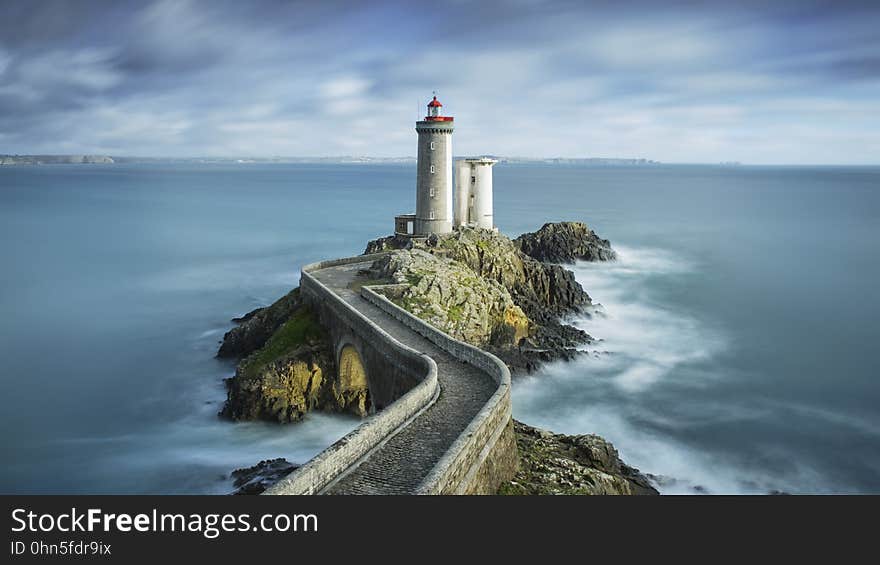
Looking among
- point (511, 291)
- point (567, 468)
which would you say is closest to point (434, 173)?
point (511, 291)

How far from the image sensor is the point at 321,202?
4449 inches

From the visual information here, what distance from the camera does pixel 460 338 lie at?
25.9m

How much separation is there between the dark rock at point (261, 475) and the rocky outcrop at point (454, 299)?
25.3 ft

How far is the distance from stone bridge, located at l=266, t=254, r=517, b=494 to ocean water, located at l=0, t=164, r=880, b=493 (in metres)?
4.35

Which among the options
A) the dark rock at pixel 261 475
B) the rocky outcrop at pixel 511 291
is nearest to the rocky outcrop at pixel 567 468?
the dark rock at pixel 261 475

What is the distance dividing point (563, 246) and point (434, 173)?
1792cm

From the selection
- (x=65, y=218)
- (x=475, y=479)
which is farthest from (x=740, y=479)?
(x=65, y=218)

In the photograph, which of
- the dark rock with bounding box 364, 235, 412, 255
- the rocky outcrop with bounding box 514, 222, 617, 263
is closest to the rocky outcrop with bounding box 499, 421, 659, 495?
the dark rock with bounding box 364, 235, 412, 255

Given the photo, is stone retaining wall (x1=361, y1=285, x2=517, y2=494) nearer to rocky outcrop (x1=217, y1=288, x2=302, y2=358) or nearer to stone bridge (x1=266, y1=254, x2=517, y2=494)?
stone bridge (x1=266, y1=254, x2=517, y2=494)

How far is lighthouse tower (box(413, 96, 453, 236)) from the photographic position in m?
38.2
